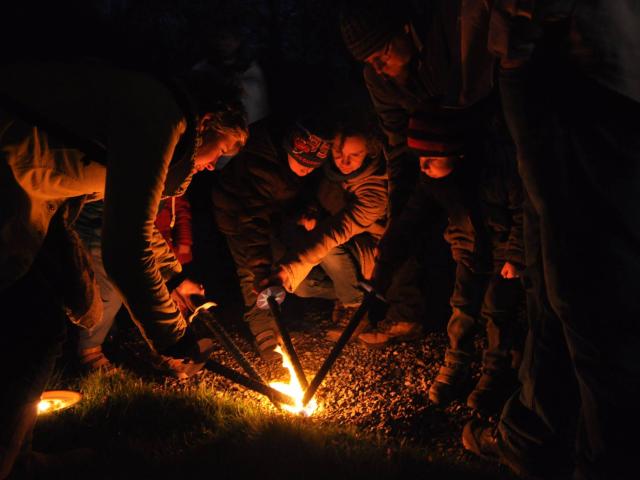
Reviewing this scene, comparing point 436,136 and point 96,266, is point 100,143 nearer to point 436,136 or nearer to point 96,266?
point 96,266

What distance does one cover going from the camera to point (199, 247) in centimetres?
593

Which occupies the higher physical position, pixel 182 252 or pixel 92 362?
pixel 182 252

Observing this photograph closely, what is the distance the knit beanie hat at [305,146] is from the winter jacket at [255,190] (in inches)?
9.1

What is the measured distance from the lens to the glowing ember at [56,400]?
3323 millimetres

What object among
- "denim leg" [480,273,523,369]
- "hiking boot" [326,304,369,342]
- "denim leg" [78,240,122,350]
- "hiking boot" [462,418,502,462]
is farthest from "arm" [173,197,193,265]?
"hiking boot" [462,418,502,462]

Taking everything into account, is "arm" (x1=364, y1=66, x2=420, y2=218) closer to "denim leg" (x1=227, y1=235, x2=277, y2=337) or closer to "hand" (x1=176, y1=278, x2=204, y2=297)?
"denim leg" (x1=227, y1=235, x2=277, y2=337)

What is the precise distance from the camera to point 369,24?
3664mm

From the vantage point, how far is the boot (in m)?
3.43

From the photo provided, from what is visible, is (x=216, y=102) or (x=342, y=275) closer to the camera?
(x=216, y=102)

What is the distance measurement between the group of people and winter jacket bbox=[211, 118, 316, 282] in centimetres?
22

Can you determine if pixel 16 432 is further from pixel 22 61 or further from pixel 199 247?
pixel 199 247

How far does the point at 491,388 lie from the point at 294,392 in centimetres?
130

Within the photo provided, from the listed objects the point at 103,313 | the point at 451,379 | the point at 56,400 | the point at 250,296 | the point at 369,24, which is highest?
the point at 369,24

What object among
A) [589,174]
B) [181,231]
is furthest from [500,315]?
[181,231]
